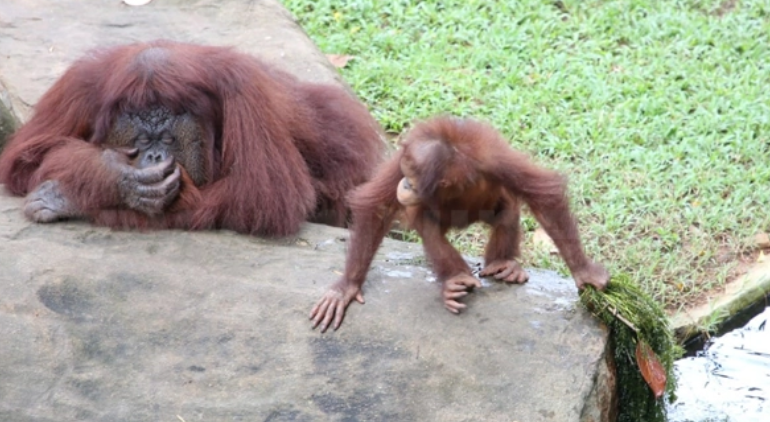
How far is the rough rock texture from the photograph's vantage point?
3.50m

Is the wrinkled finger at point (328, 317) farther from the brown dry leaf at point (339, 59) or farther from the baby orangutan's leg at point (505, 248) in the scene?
the brown dry leaf at point (339, 59)

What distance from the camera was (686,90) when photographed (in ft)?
21.4

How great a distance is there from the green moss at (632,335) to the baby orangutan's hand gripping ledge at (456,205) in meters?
0.07

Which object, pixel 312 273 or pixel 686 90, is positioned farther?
pixel 686 90

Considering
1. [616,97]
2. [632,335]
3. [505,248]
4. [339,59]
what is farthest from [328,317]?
[339,59]

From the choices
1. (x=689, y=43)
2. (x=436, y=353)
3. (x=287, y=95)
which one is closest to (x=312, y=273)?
(x=436, y=353)

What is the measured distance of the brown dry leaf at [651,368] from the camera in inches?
145

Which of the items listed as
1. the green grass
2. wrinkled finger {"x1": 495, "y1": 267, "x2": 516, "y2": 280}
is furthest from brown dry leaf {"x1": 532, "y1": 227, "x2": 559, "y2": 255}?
wrinkled finger {"x1": 495, "y1": 267, "x2": 516, "y2": 280}

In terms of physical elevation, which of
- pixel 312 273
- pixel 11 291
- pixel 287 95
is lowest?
pixel 11 291

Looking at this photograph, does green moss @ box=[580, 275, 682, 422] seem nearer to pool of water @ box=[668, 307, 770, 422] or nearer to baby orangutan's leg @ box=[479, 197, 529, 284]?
baby orangutan's leg @ box=[479, 197, 529, 284]

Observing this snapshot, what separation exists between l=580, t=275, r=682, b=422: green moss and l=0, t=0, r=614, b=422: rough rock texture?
0.09 meters

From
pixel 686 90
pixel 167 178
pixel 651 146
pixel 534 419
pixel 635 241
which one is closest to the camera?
pixel 534 419

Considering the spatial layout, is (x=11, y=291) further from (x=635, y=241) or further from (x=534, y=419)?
(x=635, y=241)

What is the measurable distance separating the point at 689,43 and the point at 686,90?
1.64ft
